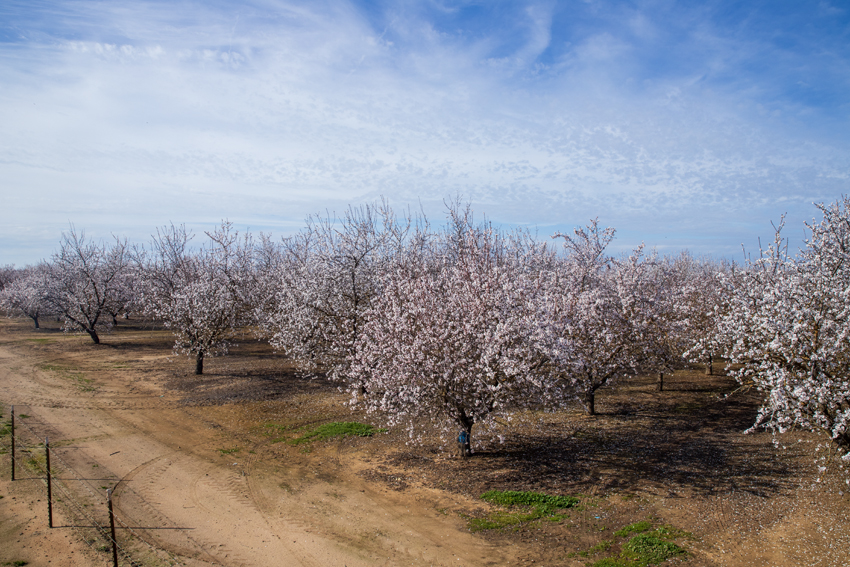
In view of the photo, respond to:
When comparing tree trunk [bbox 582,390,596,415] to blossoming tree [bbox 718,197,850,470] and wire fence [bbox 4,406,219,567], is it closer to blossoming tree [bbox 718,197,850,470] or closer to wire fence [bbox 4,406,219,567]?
blossoming tree [bbox 718,197,850,470]

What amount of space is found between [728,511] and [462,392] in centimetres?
596

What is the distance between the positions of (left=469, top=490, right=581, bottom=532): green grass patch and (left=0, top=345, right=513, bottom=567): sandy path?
1.98ft

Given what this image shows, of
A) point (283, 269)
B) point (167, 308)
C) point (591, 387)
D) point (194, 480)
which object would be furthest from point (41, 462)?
point (283, 269)

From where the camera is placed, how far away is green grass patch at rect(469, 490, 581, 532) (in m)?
9.00

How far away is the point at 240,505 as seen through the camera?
33.0 ft

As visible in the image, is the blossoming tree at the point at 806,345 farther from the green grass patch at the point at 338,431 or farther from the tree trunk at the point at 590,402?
the green grass patch at the point at 338,431

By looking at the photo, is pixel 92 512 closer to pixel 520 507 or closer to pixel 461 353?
pixel 461 353

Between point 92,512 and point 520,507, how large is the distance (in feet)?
30.5

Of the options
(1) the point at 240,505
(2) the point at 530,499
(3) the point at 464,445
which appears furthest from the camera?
(3) the point at 464,445

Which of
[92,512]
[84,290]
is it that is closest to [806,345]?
[92,512]

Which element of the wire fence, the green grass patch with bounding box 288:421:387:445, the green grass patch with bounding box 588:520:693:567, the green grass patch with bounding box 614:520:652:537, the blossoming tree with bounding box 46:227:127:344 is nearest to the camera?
the green grass patch with bounding box 588:520:693:567

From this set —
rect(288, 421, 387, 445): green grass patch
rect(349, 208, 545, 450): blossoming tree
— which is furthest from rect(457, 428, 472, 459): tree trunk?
rect(288, 421, 387, 445): green grass patch

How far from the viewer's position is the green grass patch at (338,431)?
46.8ft

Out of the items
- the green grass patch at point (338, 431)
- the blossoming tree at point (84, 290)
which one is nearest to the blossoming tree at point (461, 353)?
the green grass patch at point (338, 431)
